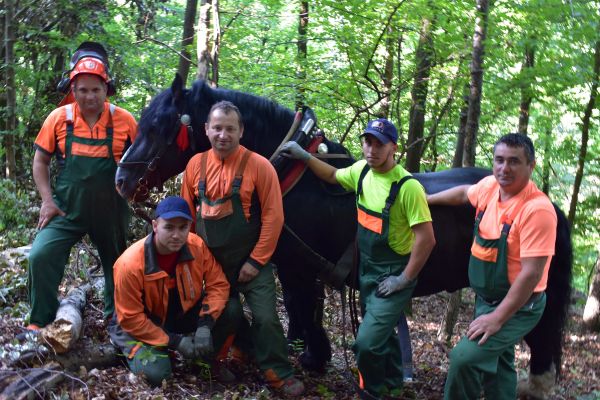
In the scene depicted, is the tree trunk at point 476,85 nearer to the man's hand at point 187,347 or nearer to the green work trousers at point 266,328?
the green work trousers at point 266,328

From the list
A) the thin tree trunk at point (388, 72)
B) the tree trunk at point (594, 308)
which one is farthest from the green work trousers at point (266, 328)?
the tree trunk at point (594, 308)

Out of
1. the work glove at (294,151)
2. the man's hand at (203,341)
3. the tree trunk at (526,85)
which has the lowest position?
the man's hand at (203,341)

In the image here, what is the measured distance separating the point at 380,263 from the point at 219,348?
4.27 ft

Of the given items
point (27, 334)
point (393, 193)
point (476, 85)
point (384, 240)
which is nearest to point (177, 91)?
point (393, 193)

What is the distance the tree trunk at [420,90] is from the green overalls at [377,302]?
3.34 metres

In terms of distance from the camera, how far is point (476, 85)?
225 inches

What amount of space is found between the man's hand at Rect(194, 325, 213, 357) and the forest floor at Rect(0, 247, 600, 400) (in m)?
0.23

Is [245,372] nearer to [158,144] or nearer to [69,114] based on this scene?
[158,144]

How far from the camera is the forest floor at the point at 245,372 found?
3.45m

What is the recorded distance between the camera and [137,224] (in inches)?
275

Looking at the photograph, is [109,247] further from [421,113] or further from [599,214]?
[599,214]

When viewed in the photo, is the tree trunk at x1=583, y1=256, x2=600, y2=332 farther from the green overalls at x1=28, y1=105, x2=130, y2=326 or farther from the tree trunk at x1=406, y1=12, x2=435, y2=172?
the green overalls at x1=28, y1=105, x2=130, y2=326

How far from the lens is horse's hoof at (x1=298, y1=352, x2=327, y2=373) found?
4.79m

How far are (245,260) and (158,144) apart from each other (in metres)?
1.01
